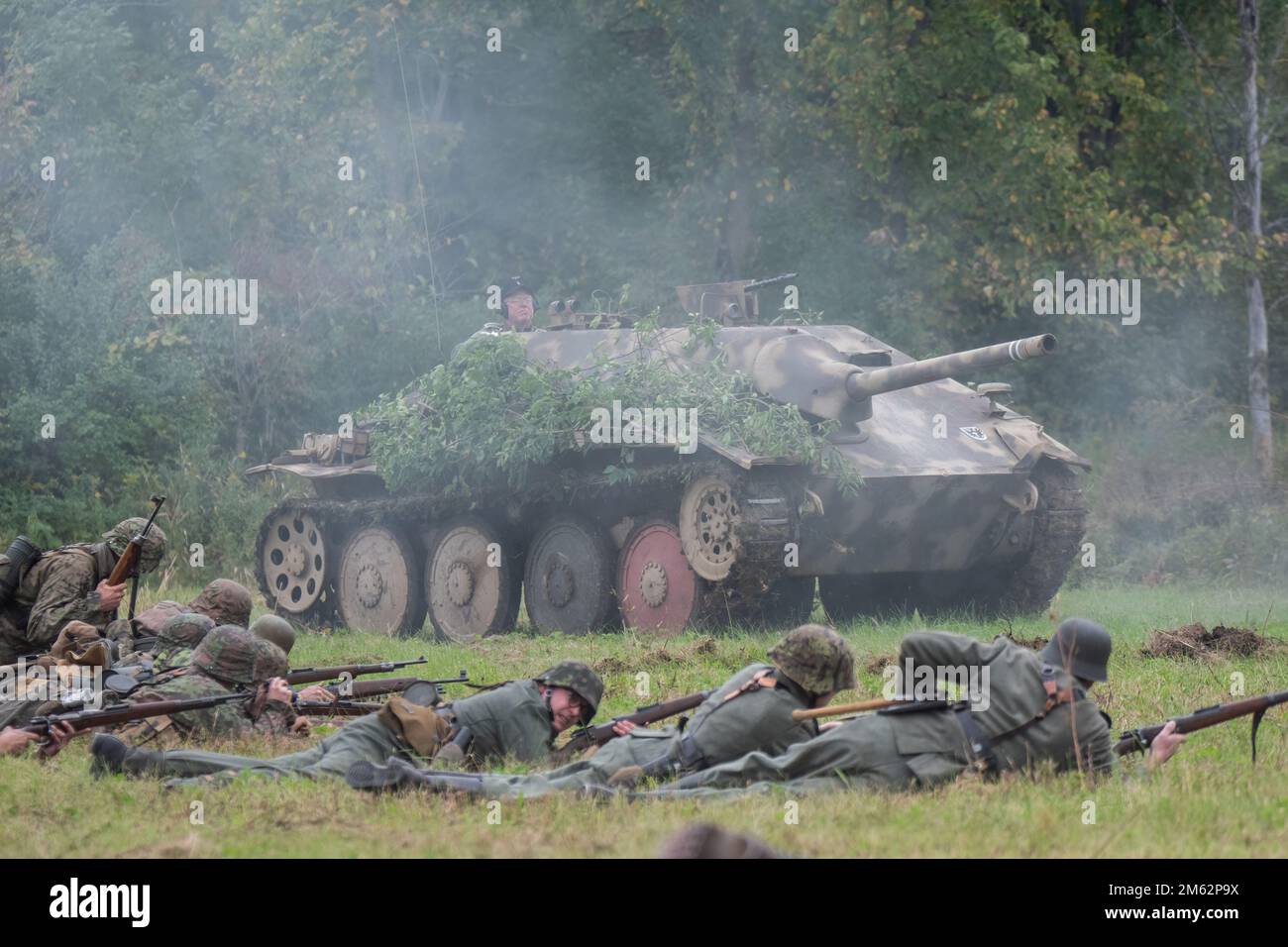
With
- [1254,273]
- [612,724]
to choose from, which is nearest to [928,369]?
[612,724]

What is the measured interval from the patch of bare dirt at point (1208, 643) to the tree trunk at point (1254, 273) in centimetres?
905

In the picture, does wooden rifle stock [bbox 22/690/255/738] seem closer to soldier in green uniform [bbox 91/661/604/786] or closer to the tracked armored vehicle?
soldier in green uniform [bbox 91/661/604/786]

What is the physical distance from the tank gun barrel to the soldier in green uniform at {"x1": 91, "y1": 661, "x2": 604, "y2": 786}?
619cm

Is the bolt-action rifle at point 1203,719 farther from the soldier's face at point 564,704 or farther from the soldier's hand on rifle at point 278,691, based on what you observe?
the soldier's hand on rifle at point 278,691

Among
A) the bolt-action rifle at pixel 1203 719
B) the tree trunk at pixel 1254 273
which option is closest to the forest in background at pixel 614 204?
the tree trunk at pixel 1254 273

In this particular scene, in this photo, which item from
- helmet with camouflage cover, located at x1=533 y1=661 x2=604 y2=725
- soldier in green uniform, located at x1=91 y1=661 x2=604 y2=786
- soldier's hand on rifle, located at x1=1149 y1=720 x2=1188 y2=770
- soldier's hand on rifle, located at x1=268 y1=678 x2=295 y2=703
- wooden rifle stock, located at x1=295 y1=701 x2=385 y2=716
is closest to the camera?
soldier's hand on rifle, located at x1=1149 y1=720 x2=1188 y2=770

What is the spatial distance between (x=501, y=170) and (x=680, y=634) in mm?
15730

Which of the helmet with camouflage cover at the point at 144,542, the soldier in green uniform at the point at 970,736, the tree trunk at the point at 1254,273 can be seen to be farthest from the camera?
the tree trunk at the point at 1254,273

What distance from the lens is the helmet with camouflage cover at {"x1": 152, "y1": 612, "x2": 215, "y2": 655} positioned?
1073cm

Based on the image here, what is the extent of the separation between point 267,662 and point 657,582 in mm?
5558

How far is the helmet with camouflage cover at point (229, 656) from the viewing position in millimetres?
9680

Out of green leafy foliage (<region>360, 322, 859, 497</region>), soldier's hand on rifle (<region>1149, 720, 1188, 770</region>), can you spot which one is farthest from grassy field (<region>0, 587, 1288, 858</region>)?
green leafy foliage (<region>360, 322, 859, 497</region>)

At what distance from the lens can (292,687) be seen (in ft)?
34.2

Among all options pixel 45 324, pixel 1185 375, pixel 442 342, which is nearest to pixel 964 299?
pixel 1185 375
